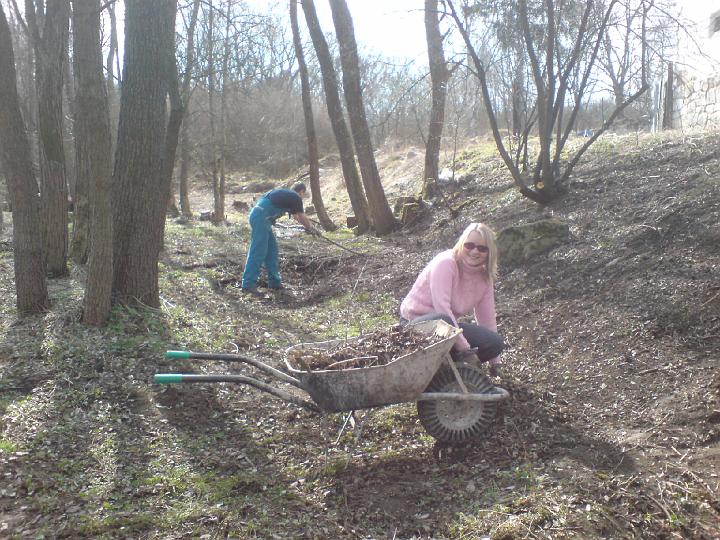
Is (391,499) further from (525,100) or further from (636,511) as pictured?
(525,100)

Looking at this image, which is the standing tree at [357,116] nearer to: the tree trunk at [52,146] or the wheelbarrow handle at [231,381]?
the tree trunk at [52,146]

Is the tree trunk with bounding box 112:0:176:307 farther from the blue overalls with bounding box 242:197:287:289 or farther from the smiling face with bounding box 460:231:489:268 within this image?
the smiling face with bounding box 460:231:489:268

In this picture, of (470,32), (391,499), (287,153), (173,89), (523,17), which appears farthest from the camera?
(287,153)

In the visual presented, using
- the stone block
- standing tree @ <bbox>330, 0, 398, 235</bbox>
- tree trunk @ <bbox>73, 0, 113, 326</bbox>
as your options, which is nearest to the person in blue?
the stone block

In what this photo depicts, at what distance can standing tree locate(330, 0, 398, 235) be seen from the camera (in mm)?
13008

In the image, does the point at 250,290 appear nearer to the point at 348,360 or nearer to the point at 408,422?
the point at 408,422

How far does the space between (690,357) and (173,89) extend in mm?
7636

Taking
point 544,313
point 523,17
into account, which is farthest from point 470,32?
point 544,313

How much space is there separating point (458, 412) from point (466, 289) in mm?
993

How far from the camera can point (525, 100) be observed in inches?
398

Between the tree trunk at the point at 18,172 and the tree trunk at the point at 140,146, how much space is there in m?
0.72

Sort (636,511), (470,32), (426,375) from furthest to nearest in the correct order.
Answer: (470,32) → (426,375) → (636,511)

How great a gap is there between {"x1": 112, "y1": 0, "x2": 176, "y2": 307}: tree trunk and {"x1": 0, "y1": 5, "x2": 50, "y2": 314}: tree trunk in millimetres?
718

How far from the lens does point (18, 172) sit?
6.08m
